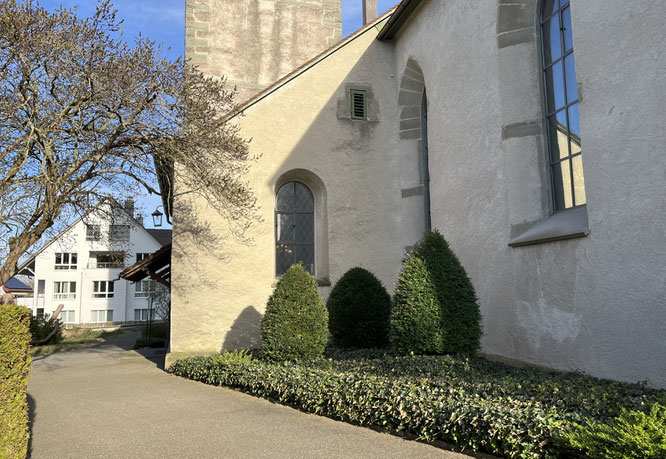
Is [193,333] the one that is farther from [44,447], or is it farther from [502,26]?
[502,26]

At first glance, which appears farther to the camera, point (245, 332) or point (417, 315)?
point (245, 332)

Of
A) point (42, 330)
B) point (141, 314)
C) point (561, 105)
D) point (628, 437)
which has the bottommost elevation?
point (141, 314)

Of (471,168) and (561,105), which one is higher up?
(561,105)

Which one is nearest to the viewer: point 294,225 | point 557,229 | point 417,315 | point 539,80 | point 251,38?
point 557,229

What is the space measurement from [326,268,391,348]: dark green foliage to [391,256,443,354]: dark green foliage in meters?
1.96

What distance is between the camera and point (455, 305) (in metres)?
7.20

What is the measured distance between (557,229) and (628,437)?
13.2 feet

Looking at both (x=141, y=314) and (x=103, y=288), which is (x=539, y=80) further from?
(x=103, y=288)

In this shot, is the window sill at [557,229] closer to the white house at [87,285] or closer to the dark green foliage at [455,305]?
the dark green foliage at [455,305]

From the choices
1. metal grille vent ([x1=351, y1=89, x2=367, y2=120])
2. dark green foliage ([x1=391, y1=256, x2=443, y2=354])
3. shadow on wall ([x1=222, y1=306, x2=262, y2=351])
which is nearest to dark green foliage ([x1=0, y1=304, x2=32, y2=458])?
dark green foliage ([x1=391, y1=256, x2=443, y2=354])

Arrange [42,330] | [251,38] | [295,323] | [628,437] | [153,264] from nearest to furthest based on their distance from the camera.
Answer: [628,437] < [295,323] < [153,264] < [251,38] < [42,330]

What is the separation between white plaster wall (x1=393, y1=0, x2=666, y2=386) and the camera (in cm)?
531

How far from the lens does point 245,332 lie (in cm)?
1055

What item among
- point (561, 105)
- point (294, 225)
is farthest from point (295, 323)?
point (561, 105)
